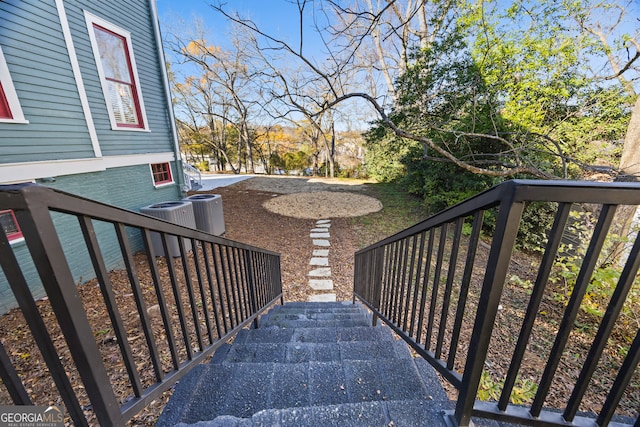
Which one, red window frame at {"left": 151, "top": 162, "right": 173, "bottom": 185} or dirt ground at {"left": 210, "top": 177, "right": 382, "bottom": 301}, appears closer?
dirt ground at {"left": 210, "top": 177, "right": 382, "bottom": 301}

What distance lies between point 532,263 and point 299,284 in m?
4.76

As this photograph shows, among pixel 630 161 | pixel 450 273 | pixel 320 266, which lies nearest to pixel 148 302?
pixel 320 266

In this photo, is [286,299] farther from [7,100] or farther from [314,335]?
[7,100]

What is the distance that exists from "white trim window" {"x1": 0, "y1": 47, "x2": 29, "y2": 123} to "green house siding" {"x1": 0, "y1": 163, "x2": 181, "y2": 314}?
2.72 ft

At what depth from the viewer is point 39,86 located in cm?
321

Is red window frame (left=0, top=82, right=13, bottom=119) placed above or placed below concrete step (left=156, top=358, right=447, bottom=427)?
above

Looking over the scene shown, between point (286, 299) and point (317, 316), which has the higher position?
point (317, 316)

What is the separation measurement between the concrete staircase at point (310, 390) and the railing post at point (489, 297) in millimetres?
176

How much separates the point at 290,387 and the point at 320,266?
10.5ft

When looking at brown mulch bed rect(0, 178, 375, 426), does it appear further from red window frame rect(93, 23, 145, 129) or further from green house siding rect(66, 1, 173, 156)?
red window frame rect(93, 23, 145, 129)

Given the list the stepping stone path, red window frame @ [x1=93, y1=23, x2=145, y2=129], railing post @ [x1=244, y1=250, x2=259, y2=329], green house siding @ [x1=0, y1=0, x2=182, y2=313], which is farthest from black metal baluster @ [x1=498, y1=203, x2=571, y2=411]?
red window frame @ [x1=93, y1=23, x2=145, y2=129]

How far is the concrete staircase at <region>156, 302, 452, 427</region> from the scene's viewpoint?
102 centimetres

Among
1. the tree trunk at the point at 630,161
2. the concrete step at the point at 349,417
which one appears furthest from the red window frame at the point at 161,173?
the tree trunk at the point at 630,161

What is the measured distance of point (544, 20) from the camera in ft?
14.5
